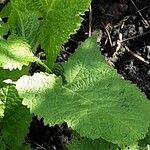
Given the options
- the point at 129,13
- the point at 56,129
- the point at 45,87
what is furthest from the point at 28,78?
the point at 129,13

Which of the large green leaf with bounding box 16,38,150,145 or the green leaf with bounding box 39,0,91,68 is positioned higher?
the green leaf with bounding box 39,0,91,68

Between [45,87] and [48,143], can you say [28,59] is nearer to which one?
[45,87]

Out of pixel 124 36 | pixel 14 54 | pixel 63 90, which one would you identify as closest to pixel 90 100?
pixel 63 90

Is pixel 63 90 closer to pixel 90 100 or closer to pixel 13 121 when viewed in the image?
pixel 90 100

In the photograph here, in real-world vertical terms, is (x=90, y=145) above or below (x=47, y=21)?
below

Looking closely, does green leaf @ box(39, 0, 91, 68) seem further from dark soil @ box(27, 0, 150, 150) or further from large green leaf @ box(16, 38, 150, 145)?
dark soil @ box(27, 0, 150, 150)

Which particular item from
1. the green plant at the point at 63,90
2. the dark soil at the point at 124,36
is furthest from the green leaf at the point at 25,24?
the dark soil at the point at 124,36

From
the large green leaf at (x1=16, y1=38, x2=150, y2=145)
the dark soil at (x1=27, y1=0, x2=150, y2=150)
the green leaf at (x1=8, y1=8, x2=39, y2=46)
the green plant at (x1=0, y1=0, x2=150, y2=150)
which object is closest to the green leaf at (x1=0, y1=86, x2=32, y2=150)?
the green plant at (x1=0, y1=0, x2=150, y2=150)
